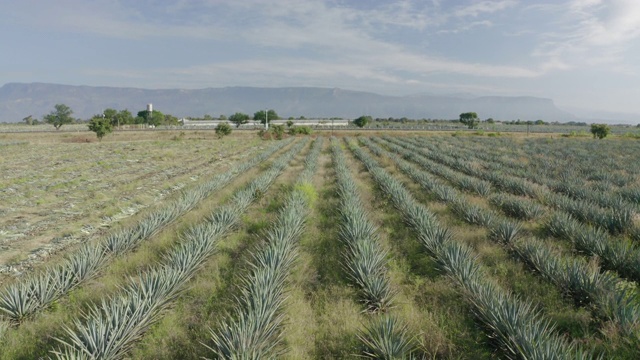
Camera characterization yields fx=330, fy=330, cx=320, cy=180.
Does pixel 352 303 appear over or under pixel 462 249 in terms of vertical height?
under

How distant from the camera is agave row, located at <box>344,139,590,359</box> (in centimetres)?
322

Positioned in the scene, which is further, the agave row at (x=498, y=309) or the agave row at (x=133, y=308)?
the agave row at (x=133, y=308)

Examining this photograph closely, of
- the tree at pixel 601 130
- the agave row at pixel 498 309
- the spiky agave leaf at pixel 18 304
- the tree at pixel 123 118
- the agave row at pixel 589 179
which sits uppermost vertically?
the tree at pixel 123 118

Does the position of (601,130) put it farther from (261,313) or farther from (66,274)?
(66,274)

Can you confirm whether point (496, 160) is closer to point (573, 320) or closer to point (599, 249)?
point (599, 249)

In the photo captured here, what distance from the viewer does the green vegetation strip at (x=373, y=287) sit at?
350 cm

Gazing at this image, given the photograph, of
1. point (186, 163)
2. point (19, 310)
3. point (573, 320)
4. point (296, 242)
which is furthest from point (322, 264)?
point (186, 163)

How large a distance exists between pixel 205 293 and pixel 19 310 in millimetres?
2292

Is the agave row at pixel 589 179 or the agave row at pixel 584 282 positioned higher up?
the agave row at pixel 589 179

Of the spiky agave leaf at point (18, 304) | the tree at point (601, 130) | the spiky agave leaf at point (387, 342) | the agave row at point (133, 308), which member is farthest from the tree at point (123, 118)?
the tree at point (601, 130)

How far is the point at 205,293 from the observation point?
504 centimetres

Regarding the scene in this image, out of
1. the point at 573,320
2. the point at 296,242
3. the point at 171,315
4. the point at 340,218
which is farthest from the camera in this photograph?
the point at 340,218

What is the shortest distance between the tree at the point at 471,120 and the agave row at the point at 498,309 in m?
85.9

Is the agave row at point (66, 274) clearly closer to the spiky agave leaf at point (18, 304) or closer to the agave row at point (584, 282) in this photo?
the spiky agave leaf at point (18, 304)
